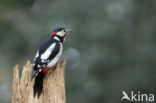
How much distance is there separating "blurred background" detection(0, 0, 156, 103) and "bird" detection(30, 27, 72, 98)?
6.76 ft

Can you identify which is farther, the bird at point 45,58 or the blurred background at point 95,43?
the blurred background at point 95,43

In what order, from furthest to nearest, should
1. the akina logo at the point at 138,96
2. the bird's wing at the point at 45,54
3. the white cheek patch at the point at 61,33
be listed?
the akina logo at the point at 138,96 < the white cheek patch at the point at 61,33 < the bird's wing at the point at 45,54

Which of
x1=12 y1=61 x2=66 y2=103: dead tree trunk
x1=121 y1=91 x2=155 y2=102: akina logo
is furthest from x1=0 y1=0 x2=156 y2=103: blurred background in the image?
x1=12 y1=61 x2=66 y2=103: dead tree trunk

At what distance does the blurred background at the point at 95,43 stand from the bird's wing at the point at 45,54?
2.23 meters

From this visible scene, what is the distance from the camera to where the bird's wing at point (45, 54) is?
4787 millimetres

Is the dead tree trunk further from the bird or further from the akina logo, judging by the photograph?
the akina logo

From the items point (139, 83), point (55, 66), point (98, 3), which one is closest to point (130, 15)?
point (98, 3)

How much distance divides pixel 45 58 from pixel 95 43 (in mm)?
2513

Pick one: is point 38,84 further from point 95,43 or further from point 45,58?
point 95,43

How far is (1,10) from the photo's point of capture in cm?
787

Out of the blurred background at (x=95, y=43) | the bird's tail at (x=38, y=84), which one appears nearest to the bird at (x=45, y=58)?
the bird's tail at (x=38, y=84)

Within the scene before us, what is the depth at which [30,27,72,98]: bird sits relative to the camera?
468 cm

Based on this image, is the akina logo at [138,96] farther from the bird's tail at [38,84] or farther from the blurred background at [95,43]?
the bird's tail at [38,84]

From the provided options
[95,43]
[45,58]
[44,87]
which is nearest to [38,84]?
[44,87]
